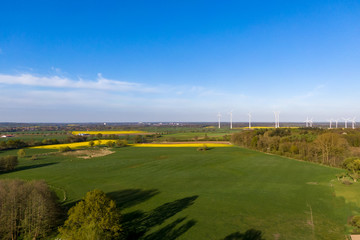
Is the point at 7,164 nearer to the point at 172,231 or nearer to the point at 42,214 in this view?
the point at 42,214

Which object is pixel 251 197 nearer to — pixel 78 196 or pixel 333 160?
pixel 78 196

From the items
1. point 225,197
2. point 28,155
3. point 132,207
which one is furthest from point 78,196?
point 28,155

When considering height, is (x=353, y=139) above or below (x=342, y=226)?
above

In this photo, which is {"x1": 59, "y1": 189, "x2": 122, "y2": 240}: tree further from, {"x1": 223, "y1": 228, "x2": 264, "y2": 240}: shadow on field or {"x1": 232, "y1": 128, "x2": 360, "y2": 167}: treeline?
{"x1": 232, "y1": 128, "x2": 360, "y2": 167}: treeline

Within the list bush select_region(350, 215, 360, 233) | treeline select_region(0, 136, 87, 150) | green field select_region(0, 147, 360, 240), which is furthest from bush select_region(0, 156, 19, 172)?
bush select_region(350, 215, 360, 233)

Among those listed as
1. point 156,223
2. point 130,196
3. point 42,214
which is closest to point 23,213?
point 42,214

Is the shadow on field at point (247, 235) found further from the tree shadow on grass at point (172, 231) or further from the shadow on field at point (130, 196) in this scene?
the shadow on field at point (130, 196)
